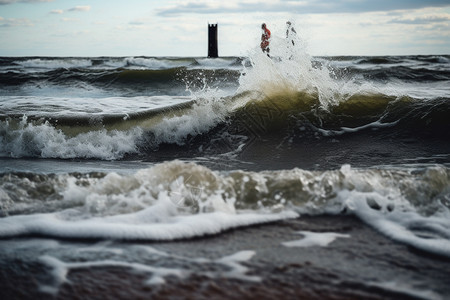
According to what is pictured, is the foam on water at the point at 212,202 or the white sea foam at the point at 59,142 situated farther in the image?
the white sea foam at the point at 59,142

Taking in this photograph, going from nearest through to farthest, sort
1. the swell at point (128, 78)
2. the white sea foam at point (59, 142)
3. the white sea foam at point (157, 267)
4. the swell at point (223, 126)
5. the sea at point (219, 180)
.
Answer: the white sea foam at point (157, 267)
the sea at point (219, 180)
the white sea foam at point (59, 142)
the swell at point (223, 126)
the swell at point (128, 78)

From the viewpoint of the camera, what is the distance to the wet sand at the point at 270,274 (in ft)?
6.03

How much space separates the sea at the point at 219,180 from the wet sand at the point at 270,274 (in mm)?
13

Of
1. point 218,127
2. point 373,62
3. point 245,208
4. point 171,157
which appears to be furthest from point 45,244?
point 373,62

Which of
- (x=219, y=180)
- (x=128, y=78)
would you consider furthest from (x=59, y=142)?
(x=128, y=78)

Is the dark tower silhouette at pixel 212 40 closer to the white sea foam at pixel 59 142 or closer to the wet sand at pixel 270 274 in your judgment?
the white sea foam at pixel 59 142

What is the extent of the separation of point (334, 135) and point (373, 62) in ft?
52.0

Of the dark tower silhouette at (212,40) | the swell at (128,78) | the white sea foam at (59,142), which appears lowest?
the white sea foam at (59,142)

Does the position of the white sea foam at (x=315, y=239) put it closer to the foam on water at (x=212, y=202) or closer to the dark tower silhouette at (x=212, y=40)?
the foam on water at (x=212, y=202)

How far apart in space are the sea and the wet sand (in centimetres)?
1

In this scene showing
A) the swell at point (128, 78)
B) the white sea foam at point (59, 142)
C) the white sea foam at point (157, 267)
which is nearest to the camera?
the white sea foam at point (157, 267)

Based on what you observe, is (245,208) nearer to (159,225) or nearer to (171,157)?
(159,225)

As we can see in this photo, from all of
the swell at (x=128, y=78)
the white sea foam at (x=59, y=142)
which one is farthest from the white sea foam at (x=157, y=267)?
the swell at (x=128, y=78)

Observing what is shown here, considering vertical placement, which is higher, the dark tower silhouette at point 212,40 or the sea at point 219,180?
the dark tower silhouette at point 212,40
